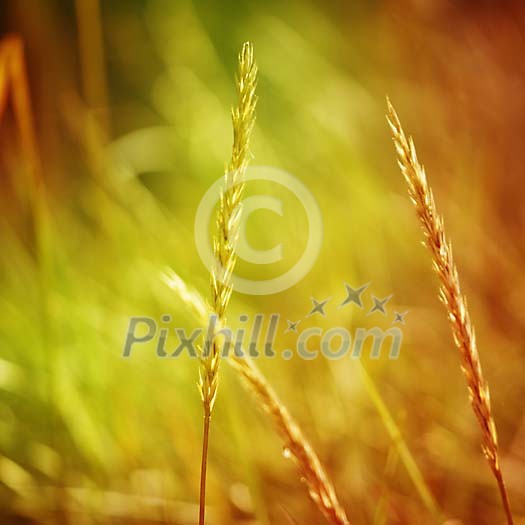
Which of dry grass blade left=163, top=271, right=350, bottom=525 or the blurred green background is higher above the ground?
the blurred green background

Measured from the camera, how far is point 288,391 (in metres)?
1.01

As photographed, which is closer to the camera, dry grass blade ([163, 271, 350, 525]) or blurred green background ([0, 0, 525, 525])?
dry grass blade ([163, 271, 350, 525])

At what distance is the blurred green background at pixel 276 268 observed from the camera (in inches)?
32.9

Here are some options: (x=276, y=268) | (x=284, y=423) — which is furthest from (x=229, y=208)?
(x=276, y=268)

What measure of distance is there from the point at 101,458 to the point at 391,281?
26.3 inches

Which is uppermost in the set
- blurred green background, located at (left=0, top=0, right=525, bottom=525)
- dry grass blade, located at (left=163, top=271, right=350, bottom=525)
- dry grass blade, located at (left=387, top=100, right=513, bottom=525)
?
blurred green background, located at (left=0, top=0, right=525, bottom=525)

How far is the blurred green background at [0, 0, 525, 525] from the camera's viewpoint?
32.9 inches

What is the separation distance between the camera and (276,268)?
1.35 meters

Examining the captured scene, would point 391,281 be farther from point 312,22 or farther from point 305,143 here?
point 312,22

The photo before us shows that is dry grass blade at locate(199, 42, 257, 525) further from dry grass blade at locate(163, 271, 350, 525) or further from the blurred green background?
the blurred green background

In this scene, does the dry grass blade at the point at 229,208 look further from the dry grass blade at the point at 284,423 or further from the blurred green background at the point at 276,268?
the blurred green background at the point at 276,268

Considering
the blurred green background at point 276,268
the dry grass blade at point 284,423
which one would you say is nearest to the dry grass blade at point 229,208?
the dry grass blade at point 284,423

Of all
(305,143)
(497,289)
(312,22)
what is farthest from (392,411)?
(312,22)

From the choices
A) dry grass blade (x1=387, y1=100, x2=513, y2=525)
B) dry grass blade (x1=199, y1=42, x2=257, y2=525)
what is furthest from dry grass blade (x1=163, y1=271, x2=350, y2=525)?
dry grass blade (x1=387, y1=100, x2=513, y2=525)
